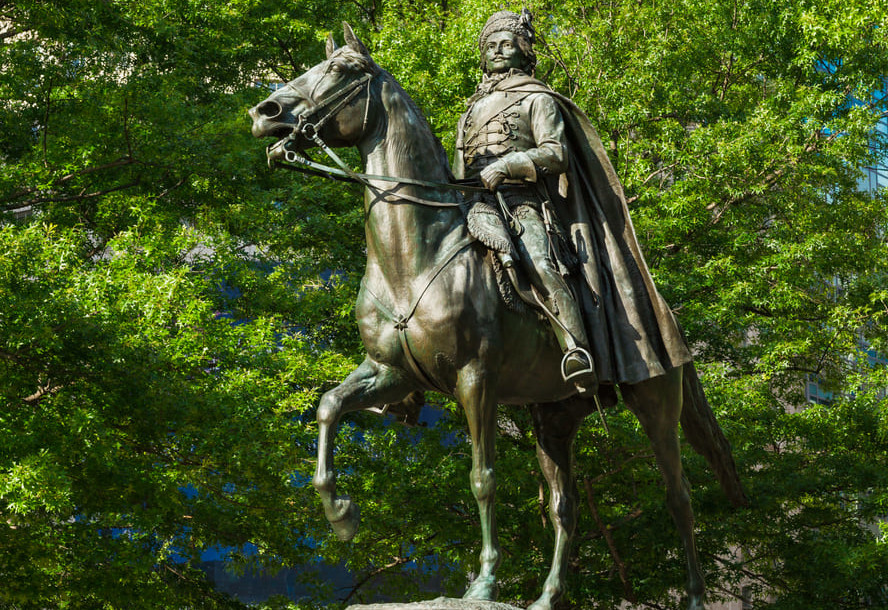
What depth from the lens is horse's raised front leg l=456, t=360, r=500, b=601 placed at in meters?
6.96

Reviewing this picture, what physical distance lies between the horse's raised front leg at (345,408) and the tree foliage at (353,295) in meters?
6.84

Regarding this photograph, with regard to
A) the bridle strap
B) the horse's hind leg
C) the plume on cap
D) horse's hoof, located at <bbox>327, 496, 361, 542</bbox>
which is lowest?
horse's hoof, located at <bbox>327, 496, 361, 542</bbox>

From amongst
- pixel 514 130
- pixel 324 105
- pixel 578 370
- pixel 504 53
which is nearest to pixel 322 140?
pixel 324 105

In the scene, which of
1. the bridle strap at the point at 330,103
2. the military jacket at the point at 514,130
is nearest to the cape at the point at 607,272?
the military jacket at the point at 514,130

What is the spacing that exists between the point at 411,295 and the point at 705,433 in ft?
9.88

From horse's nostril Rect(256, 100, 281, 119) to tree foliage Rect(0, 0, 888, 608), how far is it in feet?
21.7

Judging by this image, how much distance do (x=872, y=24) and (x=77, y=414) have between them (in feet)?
48.8

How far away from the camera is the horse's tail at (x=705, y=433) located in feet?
28.9

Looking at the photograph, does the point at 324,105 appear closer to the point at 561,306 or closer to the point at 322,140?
the point at 322,140

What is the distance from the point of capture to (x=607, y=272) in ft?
26.3

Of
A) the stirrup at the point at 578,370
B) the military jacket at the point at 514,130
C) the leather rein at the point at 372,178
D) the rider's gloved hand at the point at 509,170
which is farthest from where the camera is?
the military jacket at the point at 514,130

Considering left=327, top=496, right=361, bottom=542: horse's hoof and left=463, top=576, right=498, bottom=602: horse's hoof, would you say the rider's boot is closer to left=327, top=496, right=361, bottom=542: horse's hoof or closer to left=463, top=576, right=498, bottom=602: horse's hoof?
left=463, top=576, right=498, bottom=602: horse's hoof

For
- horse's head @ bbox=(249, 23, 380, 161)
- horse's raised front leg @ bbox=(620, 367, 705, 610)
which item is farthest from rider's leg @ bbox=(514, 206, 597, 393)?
horse's head @ bbox=(249, 23, 380, 161)

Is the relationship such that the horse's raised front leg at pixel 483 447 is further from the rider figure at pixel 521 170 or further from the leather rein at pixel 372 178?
the rider figure at pixel 521 170
